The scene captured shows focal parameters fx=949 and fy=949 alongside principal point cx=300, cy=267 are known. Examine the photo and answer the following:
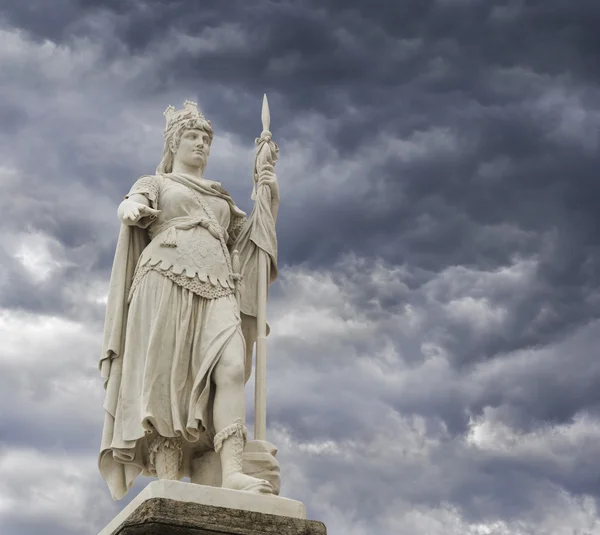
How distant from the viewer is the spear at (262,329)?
10992 millimetres

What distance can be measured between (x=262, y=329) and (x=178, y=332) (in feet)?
4.18

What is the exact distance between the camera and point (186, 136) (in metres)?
12.0

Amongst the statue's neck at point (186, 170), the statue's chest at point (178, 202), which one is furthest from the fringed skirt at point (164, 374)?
the statue's neck at point (186, 170)

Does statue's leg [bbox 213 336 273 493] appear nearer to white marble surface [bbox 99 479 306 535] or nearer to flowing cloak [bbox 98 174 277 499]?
white marble surface [bbox 99 479 306 535]

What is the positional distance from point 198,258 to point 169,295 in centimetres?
58

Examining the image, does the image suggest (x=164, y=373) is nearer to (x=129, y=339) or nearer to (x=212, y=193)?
(x=129, y=339)

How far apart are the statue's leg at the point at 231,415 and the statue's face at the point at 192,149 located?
8.67ft

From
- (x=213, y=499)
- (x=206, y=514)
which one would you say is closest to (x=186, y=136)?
(x=213, y=499)

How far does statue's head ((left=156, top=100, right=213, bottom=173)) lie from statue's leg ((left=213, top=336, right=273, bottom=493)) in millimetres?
2731

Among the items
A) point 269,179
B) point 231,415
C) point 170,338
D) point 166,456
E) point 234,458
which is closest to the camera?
point 234,458

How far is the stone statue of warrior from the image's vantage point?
33.5 feet

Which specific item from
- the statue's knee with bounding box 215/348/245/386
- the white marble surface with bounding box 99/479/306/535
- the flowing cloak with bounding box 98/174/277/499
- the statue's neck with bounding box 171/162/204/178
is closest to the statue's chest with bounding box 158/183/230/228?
the flowing cloak with bounding box 98/174/277/499

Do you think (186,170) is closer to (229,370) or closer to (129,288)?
(129,288)

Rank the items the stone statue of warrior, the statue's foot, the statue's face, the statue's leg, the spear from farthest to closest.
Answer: the statue's face < the spear < the stone statue of warrior < the statue's leg < the statue's foot
